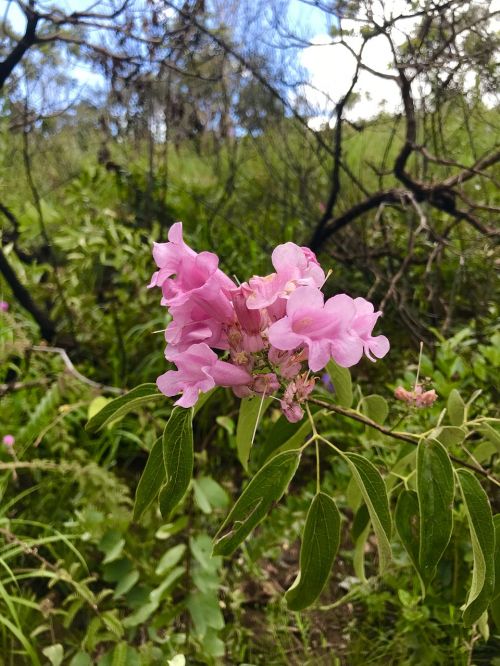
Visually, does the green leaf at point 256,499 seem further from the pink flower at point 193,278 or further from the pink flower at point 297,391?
the pink flower at point 193,278

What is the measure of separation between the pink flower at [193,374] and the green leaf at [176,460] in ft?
0.13

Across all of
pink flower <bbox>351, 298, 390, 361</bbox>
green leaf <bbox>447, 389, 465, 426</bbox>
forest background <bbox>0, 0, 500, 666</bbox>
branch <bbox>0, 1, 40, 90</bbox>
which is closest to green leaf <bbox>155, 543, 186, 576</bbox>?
forest background <bbox>0, 0, 500, 666</bbox>

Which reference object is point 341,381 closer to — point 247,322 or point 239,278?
point 247,322

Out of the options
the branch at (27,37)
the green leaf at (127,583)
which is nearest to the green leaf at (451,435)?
the green leaf at (127,583)

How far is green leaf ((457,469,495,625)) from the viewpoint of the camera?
0.60m

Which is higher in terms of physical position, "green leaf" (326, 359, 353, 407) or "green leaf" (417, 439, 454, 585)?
"green leaf" (326, 359, 353, 407)

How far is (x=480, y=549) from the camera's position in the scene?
0.61 meters

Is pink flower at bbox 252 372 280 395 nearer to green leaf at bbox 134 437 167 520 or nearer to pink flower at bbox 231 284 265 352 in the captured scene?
pink flower at bbox 231 284 265 352

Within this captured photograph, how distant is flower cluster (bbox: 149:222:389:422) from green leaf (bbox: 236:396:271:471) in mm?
Result: 65

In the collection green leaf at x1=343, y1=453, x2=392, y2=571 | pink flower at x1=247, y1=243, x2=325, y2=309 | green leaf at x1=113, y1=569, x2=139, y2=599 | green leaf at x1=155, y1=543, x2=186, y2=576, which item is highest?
pink flower at x1=247, y1=243, x2=325, y2=309

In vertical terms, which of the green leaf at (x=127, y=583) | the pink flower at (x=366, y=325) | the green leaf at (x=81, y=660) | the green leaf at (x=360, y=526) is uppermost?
the pink flower at (x=366, y=325)

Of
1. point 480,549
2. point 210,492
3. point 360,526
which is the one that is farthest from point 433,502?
point 210,492

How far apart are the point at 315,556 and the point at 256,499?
0.09 metres

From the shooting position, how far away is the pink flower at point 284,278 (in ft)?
2.08
